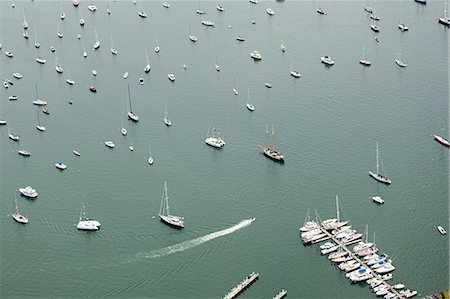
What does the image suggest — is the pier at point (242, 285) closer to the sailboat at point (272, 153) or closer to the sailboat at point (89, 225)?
the sailboat at point (89, 225)

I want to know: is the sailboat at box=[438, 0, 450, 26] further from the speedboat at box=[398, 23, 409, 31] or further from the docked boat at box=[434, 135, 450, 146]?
the docked boat at box=[434, 135, 450, 146]

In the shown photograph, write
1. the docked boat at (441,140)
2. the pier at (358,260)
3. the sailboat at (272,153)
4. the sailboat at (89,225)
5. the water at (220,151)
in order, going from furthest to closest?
the docked boat at (441,140) → the sailboat at (272,153) → the sailboat at (89,225) → the water at (220,151) → the pier at (358,260)

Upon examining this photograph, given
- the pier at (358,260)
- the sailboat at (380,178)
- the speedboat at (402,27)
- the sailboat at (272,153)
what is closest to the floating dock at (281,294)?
the pier at (358,260)

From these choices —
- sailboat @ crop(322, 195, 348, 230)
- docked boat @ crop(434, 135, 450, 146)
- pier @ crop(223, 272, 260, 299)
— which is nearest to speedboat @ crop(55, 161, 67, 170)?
pier @ crop(223, 272, 260, 299)

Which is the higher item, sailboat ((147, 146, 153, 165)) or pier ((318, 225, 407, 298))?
sailboat ((147, 146, 153, 165))

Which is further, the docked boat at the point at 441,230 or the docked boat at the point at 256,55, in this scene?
the docked boat at the point at 256,55

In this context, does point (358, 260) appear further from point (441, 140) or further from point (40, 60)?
point (40, 60)
